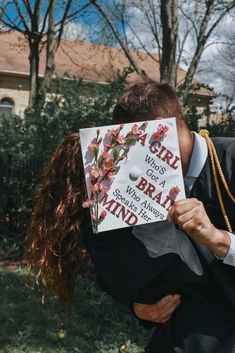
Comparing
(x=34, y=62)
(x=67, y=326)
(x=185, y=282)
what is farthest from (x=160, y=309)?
(x=34, y=62)

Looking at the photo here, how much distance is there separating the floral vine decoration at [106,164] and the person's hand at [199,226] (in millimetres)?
245

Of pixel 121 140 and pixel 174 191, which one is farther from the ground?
pixel 121 140

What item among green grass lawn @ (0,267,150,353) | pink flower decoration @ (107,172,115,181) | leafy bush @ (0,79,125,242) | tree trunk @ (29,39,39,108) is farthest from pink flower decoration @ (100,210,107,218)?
tree trunk @ (29,39,39,108)

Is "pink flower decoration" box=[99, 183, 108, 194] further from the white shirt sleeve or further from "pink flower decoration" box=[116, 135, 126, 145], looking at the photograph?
the white shirt sleeve

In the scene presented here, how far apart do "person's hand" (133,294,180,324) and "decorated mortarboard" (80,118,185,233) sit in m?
0.26

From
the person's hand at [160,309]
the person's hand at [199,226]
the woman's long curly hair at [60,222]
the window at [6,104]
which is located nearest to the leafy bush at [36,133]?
the woman's long curly hair at [60,222]

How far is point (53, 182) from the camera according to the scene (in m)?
1.95

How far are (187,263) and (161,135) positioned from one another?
0.41m

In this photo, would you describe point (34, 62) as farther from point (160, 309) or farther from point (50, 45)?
point (160, 309)

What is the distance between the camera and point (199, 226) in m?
1.50

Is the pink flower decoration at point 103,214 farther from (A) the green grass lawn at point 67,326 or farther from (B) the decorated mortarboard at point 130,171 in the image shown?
(A) the green grass lawn at point 67,326

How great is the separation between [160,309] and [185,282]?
5.0 inches

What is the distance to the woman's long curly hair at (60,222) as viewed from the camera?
1891mm

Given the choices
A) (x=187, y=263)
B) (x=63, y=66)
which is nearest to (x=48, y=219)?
(x=187, y=263)
